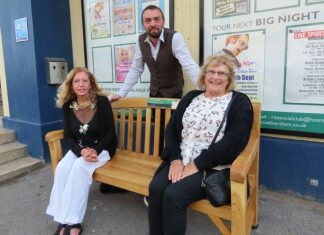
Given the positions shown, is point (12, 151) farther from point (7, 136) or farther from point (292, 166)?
point (292, 166)

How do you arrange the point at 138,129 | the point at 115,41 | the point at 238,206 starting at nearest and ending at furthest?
the point at 238,206, the point at 138,129, the point at 115,41

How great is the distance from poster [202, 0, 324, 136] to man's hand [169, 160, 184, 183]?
49.4 inches

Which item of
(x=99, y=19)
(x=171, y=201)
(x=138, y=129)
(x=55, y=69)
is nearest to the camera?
(x=171, y=201)

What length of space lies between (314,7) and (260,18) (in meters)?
0.47

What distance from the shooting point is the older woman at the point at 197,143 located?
6.56 feet

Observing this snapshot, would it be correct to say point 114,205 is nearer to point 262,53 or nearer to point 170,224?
point 170,224

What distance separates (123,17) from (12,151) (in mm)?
2350

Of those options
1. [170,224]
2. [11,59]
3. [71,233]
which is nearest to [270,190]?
[170,224]

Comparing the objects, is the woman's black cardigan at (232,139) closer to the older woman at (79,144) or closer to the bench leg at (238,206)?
the bench leg at (238,206)

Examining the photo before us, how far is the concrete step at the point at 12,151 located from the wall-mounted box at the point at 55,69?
1020mm

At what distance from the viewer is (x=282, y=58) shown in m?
2.85

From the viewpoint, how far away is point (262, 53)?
116 inches

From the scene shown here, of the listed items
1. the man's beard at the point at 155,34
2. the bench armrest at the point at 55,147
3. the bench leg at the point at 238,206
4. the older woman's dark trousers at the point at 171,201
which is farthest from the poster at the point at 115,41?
the bench leg at the point at 238,206

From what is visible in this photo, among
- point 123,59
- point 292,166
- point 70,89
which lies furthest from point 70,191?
point 292,166
